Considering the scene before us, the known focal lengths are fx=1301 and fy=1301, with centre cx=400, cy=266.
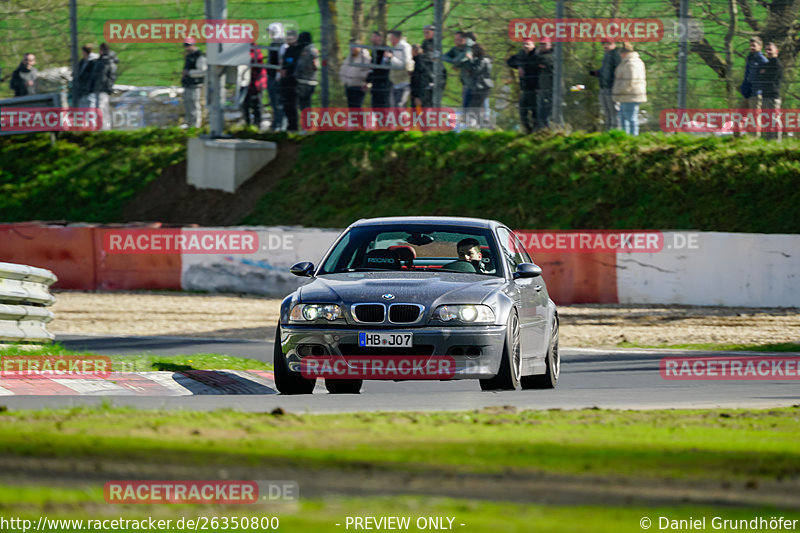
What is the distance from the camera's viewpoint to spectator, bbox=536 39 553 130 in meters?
23.4

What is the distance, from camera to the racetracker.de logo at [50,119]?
30.5m

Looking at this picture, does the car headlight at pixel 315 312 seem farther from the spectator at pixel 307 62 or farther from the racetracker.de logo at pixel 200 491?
the spectator at pixel 307 62

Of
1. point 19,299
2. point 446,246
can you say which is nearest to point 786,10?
point 446,246

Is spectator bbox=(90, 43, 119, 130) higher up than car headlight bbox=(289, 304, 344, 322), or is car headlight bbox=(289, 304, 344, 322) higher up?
spectator bbox=(90, 43, 119, 130)

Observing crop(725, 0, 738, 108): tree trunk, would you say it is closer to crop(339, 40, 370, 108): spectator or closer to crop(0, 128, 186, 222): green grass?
crop(339, 40, 370, 108): spectator

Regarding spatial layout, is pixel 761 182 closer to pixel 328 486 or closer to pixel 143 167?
pixel 143 167

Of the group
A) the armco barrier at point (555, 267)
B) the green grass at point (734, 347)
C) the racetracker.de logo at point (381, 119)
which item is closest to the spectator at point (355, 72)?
the racetracker.de logo at point (381, 119)

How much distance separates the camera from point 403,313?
943cm

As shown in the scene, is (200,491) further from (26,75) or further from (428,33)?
(26,75)

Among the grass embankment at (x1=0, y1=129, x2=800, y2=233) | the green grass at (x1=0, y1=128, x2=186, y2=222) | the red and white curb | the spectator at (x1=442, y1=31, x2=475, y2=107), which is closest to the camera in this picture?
the red and white curb

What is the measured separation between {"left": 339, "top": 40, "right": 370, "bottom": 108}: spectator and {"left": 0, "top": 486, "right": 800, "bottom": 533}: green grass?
20671 mm

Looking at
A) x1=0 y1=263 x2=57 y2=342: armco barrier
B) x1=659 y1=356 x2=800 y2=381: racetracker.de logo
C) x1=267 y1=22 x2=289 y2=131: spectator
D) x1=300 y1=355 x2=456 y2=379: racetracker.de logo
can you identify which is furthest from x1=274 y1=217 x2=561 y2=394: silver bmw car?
x1=267 y1=22 x2=289 y2=131: spectator

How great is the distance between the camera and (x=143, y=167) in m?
30.2

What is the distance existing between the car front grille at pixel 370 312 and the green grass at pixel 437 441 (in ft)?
4.99
